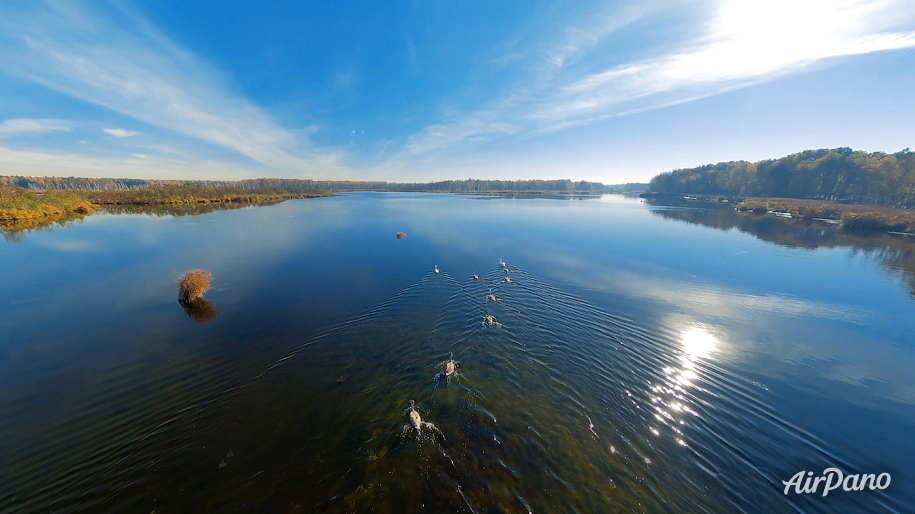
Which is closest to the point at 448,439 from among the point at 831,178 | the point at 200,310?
the point at 200,310

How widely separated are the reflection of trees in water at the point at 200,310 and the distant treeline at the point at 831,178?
413ft

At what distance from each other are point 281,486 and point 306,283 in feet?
53.8

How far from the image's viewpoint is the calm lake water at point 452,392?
23.0ft

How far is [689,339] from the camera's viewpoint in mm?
13641

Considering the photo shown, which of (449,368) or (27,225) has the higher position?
(27,225)

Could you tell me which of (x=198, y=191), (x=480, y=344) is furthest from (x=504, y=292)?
(x=198, y=191)

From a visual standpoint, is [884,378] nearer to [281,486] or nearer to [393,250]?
[281,486]

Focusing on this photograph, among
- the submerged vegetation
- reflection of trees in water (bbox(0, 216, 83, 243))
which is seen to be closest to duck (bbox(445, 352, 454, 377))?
reflection of trees in water (bbox(0, 216, 83, 243))

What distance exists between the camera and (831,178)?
87.4 metres

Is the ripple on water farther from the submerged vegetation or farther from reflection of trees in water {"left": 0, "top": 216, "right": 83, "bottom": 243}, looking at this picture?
the submerged vegetation

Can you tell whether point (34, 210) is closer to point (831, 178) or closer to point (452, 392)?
point (452, 392)

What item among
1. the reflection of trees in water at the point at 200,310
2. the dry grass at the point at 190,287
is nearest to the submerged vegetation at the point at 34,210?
the dry grass at the point at 190,287

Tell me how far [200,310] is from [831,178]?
156763 millimetres

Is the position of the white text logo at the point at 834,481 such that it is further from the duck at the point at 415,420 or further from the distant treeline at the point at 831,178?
the distant treeline at the point at 831,178
